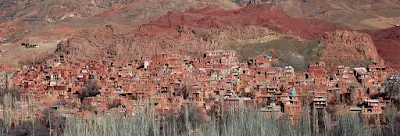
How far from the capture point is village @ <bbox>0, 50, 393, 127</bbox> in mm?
46312

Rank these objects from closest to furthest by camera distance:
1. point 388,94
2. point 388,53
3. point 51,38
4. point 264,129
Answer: point 264,129, point 388,94, point 388,53, point 51,38

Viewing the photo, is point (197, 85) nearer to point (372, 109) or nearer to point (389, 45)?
point (372, 109)

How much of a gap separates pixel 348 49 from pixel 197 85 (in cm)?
1919

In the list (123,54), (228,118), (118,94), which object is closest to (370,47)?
(123,54)

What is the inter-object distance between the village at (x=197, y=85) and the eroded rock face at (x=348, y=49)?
387cm

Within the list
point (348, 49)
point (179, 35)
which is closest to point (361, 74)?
point (348, 49)

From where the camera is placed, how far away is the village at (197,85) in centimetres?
4631

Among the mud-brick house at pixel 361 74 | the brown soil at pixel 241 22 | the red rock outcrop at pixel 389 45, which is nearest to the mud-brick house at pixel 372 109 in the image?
the mud-brick house at pixel 361 74

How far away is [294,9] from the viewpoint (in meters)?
117

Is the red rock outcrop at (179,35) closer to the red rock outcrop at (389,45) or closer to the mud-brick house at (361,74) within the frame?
the red rock outcrop at (389,45)

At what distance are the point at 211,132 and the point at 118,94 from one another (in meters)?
15.5

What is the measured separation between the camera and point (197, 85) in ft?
175

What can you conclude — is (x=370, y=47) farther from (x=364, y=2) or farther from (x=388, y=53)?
(x=364, y=2)

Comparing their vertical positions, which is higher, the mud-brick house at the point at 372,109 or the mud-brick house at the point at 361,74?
the mud-brick house at the point at 372,109
